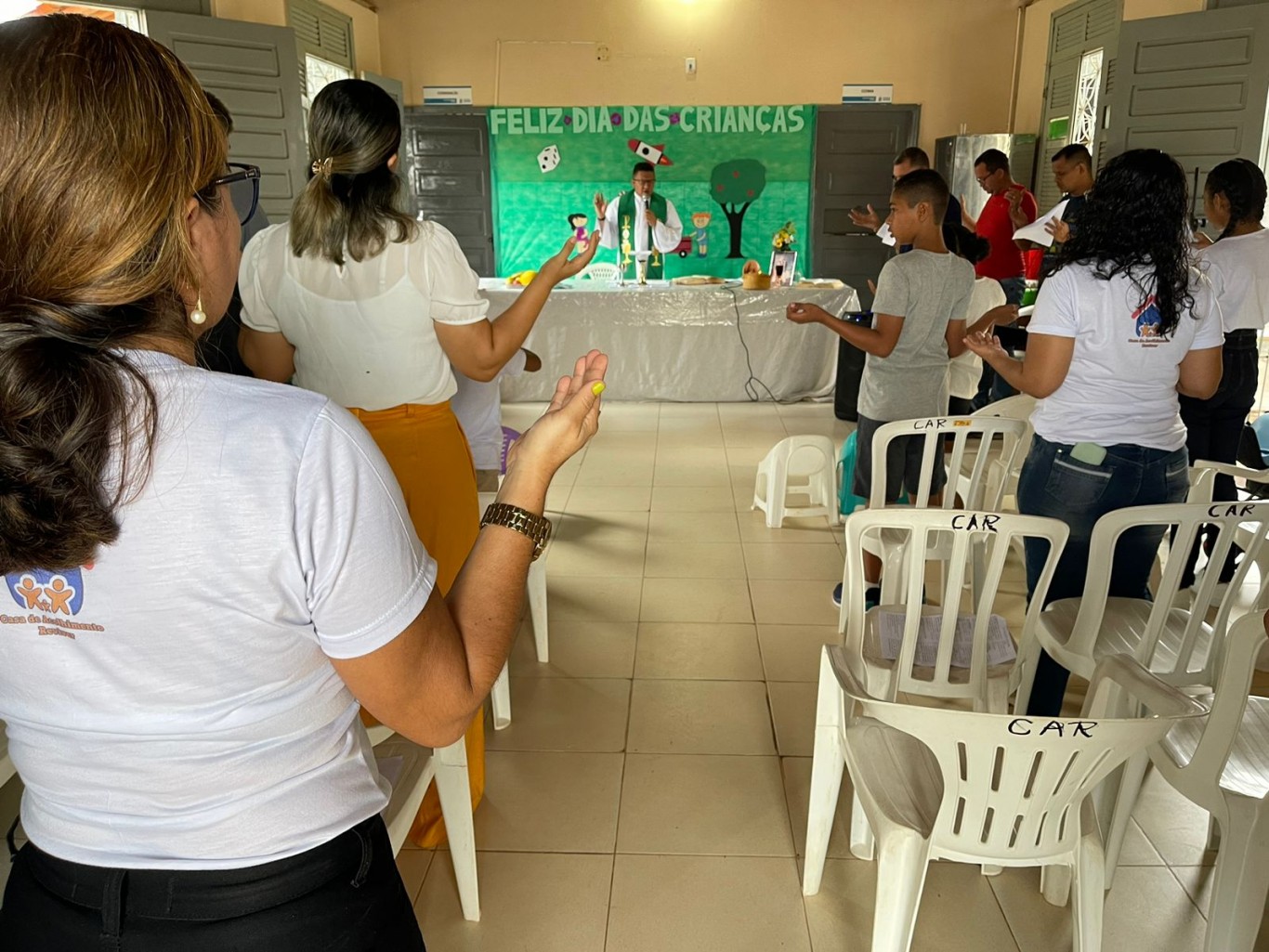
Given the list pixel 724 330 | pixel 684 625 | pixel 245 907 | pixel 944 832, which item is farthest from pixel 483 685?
pixel 724 330

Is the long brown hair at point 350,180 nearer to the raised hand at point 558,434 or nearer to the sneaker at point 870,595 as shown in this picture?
the raised hand at point 558,434

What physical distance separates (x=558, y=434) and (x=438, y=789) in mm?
1107

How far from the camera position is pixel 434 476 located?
1.89m

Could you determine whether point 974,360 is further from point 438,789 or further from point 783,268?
point 438,789

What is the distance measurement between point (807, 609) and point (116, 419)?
273 centimetres

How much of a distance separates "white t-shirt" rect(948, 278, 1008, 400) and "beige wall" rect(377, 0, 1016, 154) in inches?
163

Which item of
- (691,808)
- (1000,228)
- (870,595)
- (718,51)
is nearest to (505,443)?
(870,595)

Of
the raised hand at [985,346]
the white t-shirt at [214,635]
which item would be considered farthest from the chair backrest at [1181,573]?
the white t-shirt at [214,635]

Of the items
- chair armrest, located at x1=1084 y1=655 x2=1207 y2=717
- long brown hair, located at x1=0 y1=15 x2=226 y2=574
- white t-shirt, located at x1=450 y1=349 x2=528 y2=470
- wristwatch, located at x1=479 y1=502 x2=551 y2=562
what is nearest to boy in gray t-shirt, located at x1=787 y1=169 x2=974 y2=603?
white t-shirt, located at x1=450 y1=349 x2=528 y2=470

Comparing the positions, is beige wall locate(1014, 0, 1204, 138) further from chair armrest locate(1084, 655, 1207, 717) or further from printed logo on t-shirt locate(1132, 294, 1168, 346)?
chair armrest locate(1084, 655, 1207, 717)

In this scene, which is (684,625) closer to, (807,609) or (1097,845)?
(807,609)

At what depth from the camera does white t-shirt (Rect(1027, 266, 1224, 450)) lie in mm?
2025

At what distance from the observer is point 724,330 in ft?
19.4

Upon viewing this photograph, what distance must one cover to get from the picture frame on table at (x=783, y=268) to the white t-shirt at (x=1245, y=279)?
9.13 feet
